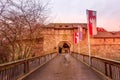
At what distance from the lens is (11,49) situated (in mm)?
16766

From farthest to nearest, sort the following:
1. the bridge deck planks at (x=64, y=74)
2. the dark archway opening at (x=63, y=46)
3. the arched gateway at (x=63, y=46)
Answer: the dark archway opening at (x=63, y=46) → the arched gateway at (x=63, y=46) → the bridge deck planks at (x=64, y=74)

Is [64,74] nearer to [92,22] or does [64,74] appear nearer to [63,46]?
[92,22]

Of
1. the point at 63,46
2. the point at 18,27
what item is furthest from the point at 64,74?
the point at 63,46

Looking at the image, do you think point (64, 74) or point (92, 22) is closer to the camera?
point (64, 74)

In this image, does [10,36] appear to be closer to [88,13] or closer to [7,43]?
[7,43]

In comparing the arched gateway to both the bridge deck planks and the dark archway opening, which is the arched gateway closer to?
the dark archway opening

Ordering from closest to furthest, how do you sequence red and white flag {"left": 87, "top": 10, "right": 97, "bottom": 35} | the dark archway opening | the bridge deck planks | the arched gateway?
the bridge deck planks, red and white flag {"left": 87, "top": 10, "right": 97, "bottom": 35}, the arched gateway, the dark archway opening

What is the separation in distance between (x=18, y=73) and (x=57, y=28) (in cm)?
5964

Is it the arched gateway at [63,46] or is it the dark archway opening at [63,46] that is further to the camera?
the dark archway opening at [63,46]

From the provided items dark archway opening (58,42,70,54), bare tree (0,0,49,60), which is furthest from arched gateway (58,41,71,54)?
bare tree (0,0,49,60)

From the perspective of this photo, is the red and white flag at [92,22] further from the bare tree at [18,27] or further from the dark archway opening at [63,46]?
the dark archway opening at [63,46]

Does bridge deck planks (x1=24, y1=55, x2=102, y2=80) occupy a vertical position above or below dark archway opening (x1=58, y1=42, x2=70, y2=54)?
below

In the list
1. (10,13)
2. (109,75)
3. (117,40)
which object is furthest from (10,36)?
(117,40)

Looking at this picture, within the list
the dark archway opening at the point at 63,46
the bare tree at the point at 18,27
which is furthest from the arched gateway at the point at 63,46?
the bare tree at the point at 18,27
